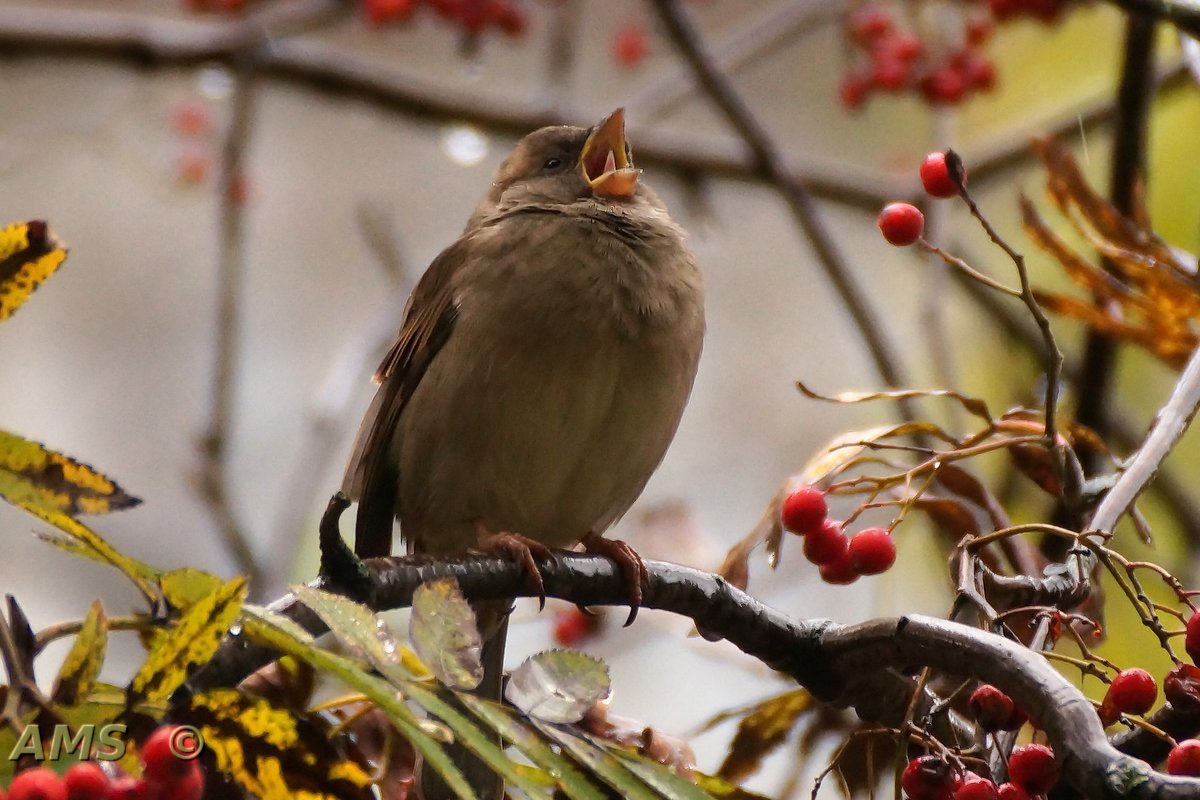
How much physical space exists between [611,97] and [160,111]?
2.98 metres

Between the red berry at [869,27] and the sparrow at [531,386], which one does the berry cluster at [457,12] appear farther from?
the sparrow at [531,386]

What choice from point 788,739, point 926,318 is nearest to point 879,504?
point 788,739

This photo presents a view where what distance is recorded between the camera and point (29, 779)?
4.08ft

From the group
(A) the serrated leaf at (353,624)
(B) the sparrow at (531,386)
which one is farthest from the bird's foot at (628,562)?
(A) the serrated leaf at (353,624)

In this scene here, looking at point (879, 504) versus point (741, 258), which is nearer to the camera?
point (879, 504)

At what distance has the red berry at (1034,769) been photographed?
150 cm

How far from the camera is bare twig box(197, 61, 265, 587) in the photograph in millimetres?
4168

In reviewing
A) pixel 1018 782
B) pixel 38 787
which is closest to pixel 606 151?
pixel 1018 782

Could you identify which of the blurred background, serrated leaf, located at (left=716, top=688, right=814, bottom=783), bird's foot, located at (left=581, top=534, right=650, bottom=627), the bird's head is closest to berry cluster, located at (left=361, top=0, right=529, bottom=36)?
the blurred background

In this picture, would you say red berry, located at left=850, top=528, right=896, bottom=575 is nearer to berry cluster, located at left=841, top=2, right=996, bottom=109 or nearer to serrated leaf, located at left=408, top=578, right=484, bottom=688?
serrated leaf, located at left=408, top=578, right=484, bottom=688

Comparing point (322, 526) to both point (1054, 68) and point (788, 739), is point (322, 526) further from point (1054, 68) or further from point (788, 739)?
point (1054, 68)

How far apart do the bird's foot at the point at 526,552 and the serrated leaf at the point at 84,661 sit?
841 millimetres

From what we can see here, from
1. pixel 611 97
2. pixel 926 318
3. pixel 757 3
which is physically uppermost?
pixel 757 3

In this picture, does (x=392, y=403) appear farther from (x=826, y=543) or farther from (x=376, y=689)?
(x=376, y=689)
